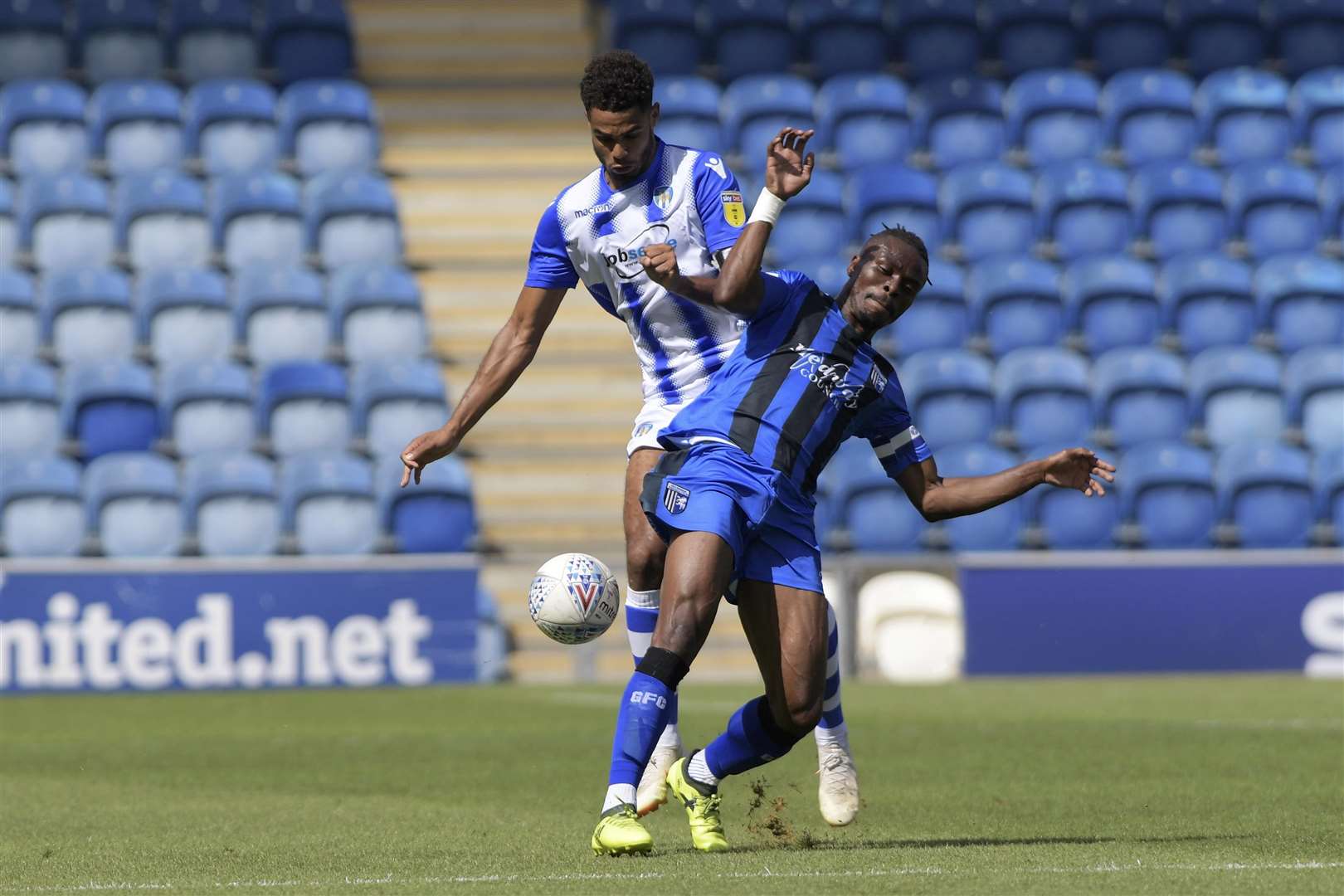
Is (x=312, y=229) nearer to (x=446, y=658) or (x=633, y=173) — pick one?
(x=446, y=658)

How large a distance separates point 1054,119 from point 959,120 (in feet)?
2.91

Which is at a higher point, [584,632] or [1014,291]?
[1014,291]

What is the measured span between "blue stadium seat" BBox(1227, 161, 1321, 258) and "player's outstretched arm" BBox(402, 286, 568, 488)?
12.9 meters

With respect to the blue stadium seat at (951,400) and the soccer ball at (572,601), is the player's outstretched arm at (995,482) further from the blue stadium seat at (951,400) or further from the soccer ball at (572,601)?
A: the blue stadium seat at (951,400)

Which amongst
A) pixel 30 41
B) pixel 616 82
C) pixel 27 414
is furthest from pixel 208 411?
pixel 616 82

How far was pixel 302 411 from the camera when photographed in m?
15.9

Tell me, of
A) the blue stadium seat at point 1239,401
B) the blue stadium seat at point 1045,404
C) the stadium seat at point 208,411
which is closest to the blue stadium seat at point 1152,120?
the blue stadium seat at point 1239,401

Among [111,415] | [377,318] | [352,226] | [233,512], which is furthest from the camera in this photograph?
[352,226]

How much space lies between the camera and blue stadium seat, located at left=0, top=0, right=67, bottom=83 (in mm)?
18953

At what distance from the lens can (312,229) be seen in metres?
17.5

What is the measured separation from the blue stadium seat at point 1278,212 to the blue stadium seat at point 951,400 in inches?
143

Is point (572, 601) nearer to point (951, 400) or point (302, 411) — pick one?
point (302, 411)

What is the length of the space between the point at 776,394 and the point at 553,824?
1733 millimetres

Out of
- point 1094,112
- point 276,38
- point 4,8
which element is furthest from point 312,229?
point 1094,112
